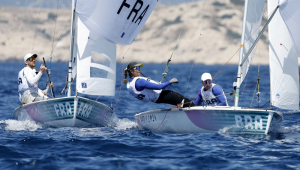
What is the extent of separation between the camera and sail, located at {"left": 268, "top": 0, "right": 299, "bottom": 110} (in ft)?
30.7

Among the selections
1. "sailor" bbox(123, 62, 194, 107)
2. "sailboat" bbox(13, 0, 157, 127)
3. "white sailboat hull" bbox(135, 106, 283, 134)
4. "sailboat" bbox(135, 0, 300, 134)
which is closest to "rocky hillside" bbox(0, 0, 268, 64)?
"sailboat" bbox(13, 0, 157, 127)

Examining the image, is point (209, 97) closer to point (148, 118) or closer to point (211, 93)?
point (211, 93)

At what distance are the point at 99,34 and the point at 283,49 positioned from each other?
394 centimetres

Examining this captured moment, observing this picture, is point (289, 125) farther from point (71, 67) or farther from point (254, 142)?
point (71, 67)

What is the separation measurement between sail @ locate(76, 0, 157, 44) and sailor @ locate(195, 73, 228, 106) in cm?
194

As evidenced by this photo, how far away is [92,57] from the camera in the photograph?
10.3 m

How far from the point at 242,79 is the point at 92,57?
3437 millimetres

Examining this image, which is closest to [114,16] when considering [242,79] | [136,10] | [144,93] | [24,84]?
[136,10]

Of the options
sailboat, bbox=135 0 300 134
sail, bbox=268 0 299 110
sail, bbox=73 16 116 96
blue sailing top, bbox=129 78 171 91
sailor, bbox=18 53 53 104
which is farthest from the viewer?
sail, bbox=73 16 116 96

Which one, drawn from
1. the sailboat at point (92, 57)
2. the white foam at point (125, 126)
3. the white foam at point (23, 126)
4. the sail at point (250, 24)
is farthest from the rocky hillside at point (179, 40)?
the white foam at point (23, 126)

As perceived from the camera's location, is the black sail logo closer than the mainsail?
Yes

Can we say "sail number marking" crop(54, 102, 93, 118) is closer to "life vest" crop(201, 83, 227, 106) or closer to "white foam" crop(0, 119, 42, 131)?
"white foam" crop(0, 119, 42, 131)

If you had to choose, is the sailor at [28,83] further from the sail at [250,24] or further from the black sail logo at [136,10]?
the sail at [250,24]

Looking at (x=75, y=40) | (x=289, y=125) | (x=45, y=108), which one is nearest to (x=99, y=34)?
(x=75, y=40)
